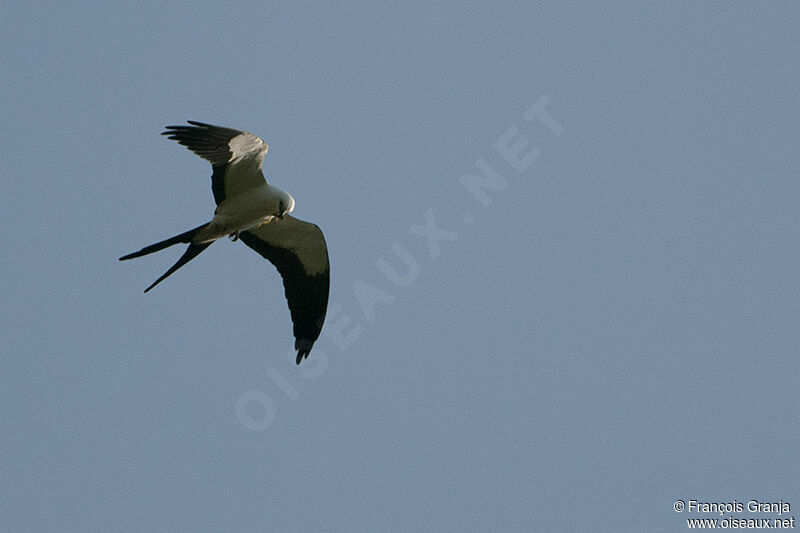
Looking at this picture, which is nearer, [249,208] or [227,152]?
[227,152]

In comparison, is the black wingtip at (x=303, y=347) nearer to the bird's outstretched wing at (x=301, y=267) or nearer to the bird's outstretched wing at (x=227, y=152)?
the bird's outstretched wing at (x=301, y=267)

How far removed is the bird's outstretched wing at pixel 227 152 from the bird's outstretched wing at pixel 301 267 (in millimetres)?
964

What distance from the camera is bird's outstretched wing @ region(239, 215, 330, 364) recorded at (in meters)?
12.4

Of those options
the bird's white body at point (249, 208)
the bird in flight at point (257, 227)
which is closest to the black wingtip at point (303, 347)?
the bird in flight at point (257, 227)

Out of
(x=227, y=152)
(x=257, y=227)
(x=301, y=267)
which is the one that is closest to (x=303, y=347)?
(x=301, y=267)

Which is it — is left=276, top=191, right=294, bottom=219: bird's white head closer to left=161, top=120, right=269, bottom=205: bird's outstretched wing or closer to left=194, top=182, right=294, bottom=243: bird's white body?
left=194, top=182, right=294, bottom=243: bird's white body

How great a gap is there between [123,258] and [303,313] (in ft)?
8.57

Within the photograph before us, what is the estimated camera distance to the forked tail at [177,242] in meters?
10.7

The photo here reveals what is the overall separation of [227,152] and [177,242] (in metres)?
1.10

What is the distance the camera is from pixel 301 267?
41.4ft

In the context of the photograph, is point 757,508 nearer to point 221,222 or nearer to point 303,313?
point 303,313

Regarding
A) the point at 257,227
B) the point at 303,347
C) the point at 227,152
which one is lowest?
A: the point at 303,347

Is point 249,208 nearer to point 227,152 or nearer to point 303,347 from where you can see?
point 227,152

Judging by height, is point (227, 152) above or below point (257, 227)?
above
